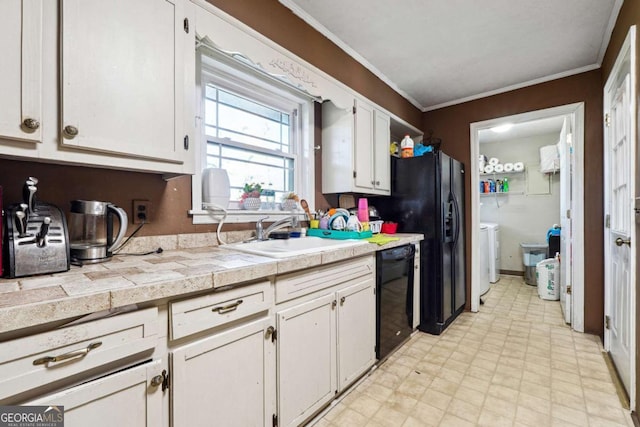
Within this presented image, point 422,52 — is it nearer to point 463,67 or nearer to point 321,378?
point 463,67

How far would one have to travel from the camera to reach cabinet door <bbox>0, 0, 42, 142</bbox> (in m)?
0.86

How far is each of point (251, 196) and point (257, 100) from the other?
2.39ft

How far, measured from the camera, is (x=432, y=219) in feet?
8.69

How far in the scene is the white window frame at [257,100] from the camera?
170 centimetres

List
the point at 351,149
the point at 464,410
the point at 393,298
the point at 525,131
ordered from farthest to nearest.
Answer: the point at 525,131
the point at 351,149
the point at 393,298
the point at 464,410

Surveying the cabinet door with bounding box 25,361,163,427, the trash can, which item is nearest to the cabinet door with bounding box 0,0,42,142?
the cabinet door with bounding box 25,361,163,427

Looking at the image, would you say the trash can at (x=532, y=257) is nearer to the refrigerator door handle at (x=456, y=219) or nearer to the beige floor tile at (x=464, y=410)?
the refrigerator door handle at (x=456, y=219)

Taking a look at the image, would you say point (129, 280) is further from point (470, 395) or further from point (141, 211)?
point (470, 395)

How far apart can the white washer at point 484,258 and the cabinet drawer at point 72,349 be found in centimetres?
390

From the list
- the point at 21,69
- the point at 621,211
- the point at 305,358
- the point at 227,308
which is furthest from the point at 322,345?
the point at 621,211

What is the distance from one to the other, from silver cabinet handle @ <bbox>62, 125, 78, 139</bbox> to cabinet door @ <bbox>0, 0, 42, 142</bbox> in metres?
0.06

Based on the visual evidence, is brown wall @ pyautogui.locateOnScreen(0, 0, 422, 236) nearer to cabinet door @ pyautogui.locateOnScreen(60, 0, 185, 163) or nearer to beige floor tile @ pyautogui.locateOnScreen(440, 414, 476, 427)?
cabinet door @ pyautogui.locateOnScreen(60, 0, 185, 163)

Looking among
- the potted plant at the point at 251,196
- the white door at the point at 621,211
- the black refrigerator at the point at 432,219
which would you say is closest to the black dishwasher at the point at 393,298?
the black refrigerator at the point at 432,219

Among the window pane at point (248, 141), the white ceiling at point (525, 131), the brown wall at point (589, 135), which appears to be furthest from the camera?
the white ceiling at point (525, 131)
